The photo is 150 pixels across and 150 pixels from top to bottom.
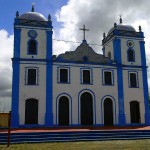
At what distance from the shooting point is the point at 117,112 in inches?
928

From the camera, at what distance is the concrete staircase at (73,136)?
14719 mm

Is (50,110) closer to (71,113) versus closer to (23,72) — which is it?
(71,113)

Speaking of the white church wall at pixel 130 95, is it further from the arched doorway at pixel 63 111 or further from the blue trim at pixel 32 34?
the blue trim at pixel 32 34

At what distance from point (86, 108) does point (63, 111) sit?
82.8 inches

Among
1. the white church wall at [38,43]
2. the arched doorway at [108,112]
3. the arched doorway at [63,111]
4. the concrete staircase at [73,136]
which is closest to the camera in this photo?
the concrete staircase at [73,136]

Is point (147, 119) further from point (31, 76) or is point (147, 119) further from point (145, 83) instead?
point (31, 76)

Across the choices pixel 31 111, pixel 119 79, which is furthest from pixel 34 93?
pixel 119 79

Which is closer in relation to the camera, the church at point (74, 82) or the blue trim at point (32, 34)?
the church at point (74, 82)

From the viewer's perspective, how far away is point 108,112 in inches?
924

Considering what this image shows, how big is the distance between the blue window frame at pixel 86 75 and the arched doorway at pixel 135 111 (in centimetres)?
458

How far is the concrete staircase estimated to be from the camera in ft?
48.3

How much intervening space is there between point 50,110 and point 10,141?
7.46m

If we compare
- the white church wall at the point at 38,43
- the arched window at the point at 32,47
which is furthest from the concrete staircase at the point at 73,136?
the arched window at the point at 32,47

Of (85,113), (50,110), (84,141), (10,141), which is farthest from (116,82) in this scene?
(10,141)
